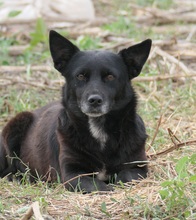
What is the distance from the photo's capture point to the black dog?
5.82 meters

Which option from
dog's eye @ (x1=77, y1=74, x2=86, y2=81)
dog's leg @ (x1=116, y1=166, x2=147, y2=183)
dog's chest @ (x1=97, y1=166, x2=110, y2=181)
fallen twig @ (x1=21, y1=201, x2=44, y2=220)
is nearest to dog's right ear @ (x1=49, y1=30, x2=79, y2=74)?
dog's eye @ (x1=77, y1=74, x2=86, y2=81)

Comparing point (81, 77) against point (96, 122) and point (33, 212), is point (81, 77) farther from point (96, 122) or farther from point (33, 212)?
point (33, 212)

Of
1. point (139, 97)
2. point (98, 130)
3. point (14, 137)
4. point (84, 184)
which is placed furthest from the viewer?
point (139, 97)

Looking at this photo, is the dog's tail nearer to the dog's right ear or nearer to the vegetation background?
the vegetation background

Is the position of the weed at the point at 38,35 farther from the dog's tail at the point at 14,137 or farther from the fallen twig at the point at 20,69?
the dog's tail at the point at 14,137

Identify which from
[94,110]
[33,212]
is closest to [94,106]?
[94,110]

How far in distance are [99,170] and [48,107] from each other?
124cm

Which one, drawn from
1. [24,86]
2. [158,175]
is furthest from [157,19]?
[158,175]

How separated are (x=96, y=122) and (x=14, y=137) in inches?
47.5

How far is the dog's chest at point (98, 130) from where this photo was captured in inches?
238

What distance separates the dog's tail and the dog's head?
0.96m

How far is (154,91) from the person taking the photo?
855 centimetres

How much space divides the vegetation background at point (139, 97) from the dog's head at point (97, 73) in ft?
1.89

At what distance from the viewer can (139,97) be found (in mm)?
7340
